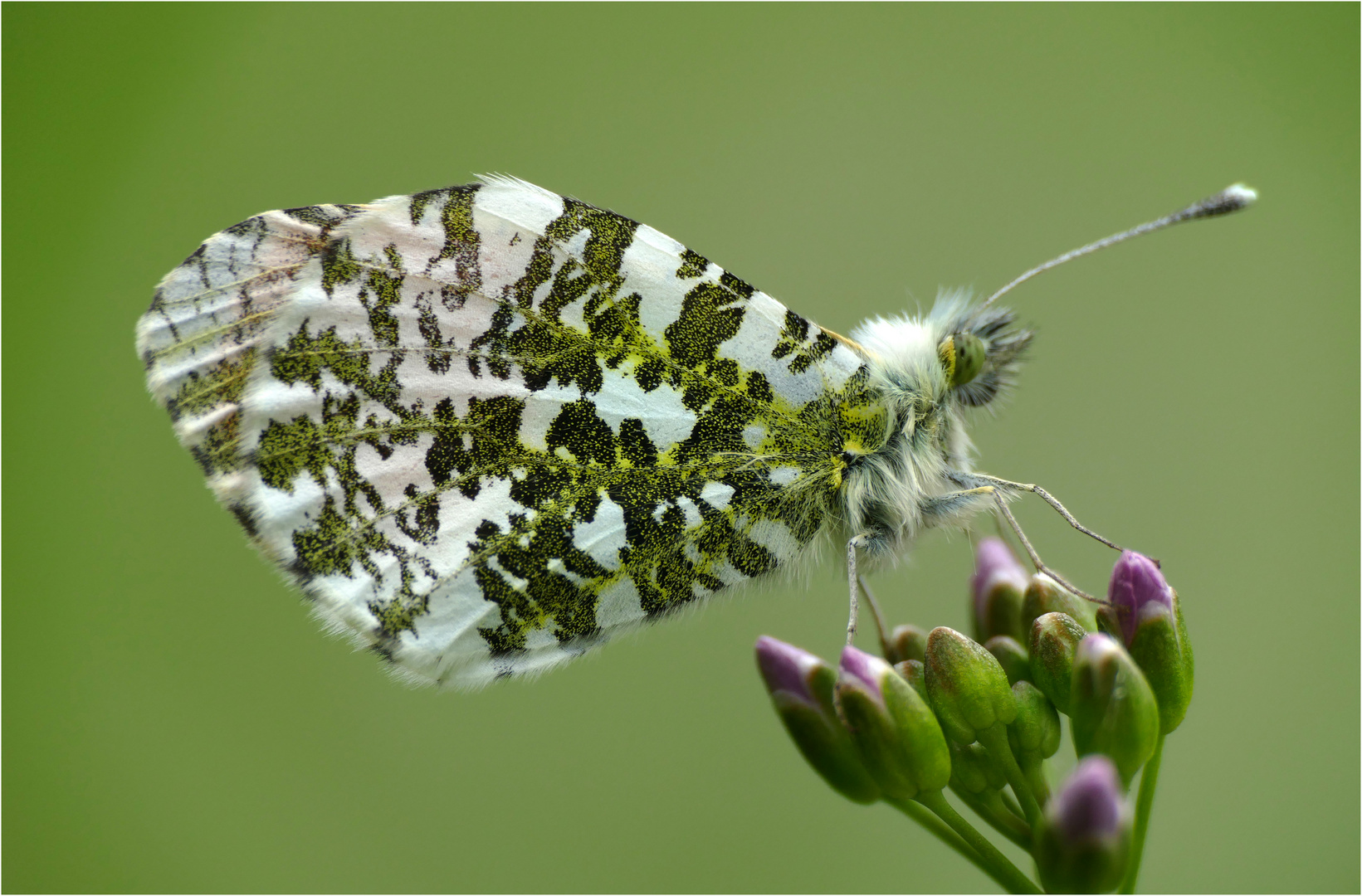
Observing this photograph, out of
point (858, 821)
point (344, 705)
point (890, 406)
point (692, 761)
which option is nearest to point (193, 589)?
A: point (344, 705)

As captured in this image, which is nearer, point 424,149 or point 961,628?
point 961,628

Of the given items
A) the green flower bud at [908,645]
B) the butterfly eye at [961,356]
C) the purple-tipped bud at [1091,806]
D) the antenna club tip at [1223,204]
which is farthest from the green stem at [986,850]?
the antenna club tip at [1223,204]

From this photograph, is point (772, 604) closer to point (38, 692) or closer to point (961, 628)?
point (961, 628)

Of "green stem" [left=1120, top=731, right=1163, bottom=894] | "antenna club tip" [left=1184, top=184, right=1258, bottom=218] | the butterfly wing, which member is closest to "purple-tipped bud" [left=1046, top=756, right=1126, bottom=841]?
"green stem" [left=1120, top=731, right=1163, bottom=894]

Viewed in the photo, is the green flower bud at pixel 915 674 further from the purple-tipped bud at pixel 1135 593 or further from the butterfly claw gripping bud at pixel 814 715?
the purple-tipped bud at pixel 1135 593

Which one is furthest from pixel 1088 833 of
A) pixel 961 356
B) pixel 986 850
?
pixel 961 356

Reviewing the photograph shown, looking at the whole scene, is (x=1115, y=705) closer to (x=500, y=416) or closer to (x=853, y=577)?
(x=853, y=577)

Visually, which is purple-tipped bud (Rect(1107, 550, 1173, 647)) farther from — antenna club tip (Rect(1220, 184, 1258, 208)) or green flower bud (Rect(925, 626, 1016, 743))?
antenna club tip (Rect(1220, 184, 1258, 208))
